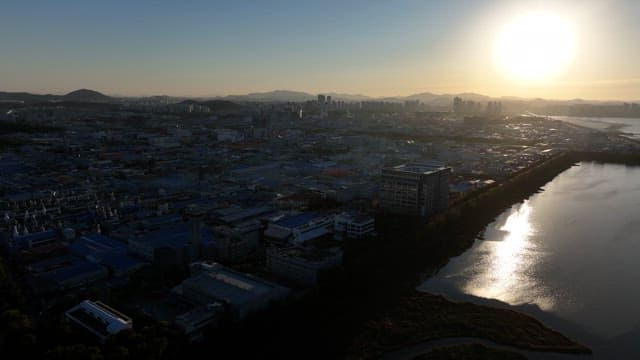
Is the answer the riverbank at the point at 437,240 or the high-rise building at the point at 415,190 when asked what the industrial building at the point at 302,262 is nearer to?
the riverbank at the point at 437,240

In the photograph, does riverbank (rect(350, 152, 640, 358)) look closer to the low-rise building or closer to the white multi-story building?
the white multi-story building

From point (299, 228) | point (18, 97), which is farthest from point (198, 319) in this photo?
point (18, 97)

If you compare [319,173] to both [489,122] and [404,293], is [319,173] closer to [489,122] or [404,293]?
[404,293]

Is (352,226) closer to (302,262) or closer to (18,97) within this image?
(302,262)

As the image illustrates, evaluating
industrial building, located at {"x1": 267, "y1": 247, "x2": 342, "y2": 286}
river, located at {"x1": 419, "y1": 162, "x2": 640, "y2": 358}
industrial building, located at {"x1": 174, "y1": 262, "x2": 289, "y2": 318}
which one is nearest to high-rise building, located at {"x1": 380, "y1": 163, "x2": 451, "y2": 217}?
river, located at {"x1": 419, "y1": 162, "x2": 640, "y2": 358}

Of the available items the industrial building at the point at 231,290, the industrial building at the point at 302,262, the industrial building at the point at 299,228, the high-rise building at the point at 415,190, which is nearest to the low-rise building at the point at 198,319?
the industrial building at the point at 231,290

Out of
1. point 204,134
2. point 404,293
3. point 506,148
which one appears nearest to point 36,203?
point 404,293
